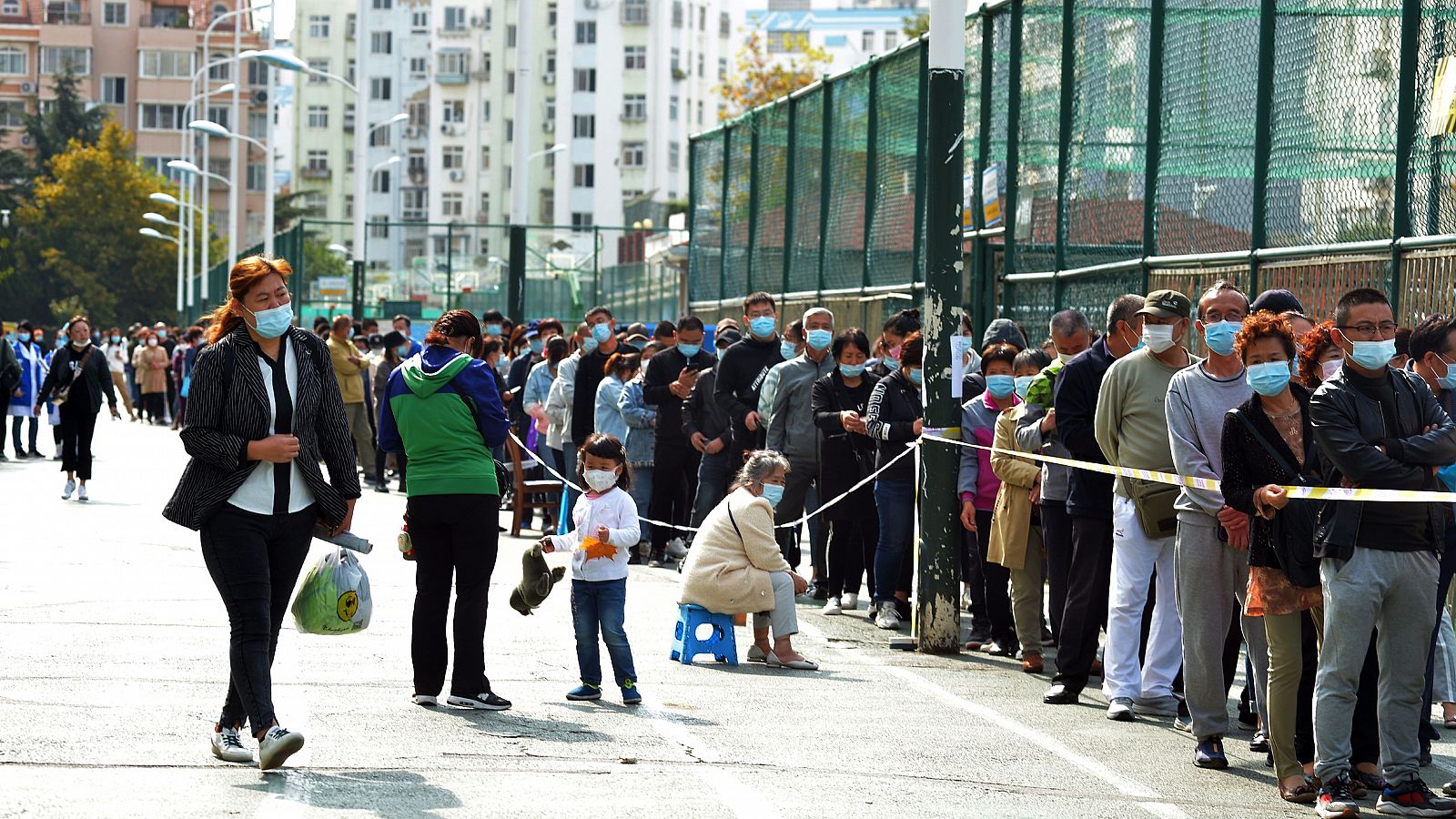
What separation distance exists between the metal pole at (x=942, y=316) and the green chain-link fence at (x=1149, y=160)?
216 centimetres

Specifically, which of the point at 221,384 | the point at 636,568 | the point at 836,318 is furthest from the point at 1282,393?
the point at 836,318

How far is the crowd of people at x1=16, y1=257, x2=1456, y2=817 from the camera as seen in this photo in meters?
7.67

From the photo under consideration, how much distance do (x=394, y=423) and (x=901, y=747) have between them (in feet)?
8.93

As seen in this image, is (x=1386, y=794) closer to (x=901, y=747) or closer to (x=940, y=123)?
(x=901, y=747)

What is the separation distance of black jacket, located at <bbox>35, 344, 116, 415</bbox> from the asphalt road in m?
9.29

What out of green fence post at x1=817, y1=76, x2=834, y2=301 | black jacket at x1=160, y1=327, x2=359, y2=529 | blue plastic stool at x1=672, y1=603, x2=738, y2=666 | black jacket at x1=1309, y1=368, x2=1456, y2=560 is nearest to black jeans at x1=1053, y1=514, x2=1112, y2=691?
blue plastic stool at x1=672, y1=603, x2=738, y2=666

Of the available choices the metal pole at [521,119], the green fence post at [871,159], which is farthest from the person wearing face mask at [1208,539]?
the metal pole at [521,119]

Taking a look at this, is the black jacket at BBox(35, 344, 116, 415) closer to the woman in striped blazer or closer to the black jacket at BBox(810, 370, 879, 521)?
the black jacket at BBox(810, 370, 879, 521)

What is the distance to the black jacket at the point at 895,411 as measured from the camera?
13.0 metres

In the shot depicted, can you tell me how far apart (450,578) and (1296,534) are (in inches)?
150

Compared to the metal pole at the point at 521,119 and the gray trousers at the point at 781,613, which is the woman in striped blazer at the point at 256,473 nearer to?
the gray trousers at the point at 781,613

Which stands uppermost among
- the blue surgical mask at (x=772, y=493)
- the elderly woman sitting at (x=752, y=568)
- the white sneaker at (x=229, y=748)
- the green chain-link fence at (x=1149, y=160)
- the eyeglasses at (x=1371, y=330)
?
the green chain-link fence at (x=1149, y=160)

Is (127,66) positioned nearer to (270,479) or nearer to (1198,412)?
(270,479)

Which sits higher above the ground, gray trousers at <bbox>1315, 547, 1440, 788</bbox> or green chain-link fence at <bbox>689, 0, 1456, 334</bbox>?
green chain-link fence at <bbox>689, 0, 1456, 334</bbox>
